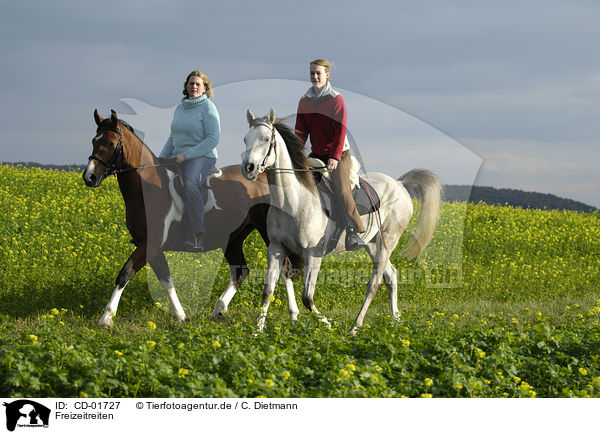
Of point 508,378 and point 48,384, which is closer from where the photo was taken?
point 48,384

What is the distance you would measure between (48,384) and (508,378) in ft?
14.7

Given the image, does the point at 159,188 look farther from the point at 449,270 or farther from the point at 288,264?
the point at 449,270

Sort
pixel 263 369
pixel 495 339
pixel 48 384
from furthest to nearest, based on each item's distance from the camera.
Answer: pixel 495 339
pixel 263 369
pixel 48 384

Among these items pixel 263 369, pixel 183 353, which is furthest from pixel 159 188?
pixel 263 369

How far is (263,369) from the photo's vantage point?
527cm

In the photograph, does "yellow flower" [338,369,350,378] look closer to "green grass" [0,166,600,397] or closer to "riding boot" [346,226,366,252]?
"green grass" [0,166,600,397]

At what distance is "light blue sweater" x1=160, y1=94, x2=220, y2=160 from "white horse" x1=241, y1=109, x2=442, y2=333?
3.74 feet

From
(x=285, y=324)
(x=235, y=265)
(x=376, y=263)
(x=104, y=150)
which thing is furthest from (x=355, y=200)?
(x=104, y=150)

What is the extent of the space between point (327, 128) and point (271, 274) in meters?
2.10

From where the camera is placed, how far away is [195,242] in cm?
818

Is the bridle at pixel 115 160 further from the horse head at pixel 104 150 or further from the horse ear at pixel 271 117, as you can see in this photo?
the horse ear at pixel 271 117

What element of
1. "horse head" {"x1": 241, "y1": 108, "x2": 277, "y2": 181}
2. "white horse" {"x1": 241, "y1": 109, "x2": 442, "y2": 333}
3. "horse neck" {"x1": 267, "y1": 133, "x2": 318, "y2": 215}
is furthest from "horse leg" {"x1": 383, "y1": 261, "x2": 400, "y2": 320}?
"horse head" {"x1": 241, "y1": 108, "x2": 277, "y2": 181}
